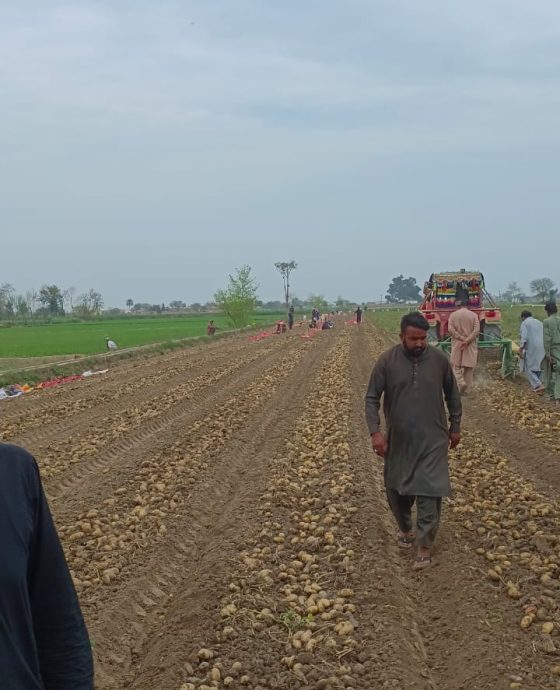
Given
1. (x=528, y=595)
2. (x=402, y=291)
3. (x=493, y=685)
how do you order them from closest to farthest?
(x=493, y=685) < (x=528, y=595) < (x=402, y=291)

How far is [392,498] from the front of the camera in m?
5.73

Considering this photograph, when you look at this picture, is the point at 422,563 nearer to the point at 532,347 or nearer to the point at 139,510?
the point at 139,510

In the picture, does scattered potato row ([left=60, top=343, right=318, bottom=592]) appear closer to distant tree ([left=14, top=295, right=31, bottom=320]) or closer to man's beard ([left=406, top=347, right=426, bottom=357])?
man's beard ([left=406, top=347, right=426, bottom=357])

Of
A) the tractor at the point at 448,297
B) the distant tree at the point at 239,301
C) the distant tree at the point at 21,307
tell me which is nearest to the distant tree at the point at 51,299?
the distant tree at the point at 21,307

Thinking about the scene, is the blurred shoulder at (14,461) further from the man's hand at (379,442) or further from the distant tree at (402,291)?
the distant tree at (402,291)

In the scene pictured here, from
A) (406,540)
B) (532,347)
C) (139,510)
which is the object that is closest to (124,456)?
(139,510)

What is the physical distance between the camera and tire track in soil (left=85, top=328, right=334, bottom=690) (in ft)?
14.2

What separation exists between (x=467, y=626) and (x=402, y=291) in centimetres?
17092

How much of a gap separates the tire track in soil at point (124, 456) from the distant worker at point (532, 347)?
5985 mm

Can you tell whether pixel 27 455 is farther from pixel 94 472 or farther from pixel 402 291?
pixel 402 291

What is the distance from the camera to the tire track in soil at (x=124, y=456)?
7.65m

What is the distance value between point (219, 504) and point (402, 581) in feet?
8.58

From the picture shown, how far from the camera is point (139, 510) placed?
700 centimetres

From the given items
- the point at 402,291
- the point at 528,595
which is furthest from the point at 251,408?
the point at 402,291
